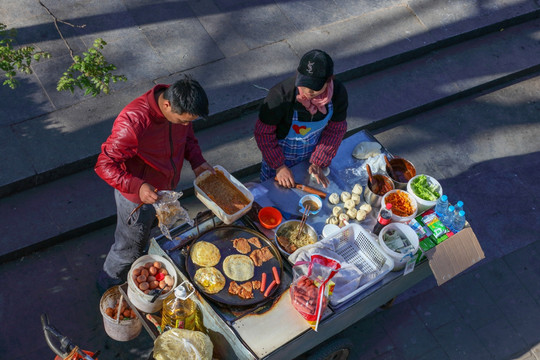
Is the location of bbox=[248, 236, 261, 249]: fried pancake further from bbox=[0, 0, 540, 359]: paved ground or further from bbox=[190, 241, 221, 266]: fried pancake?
bbox=[0, 0, 540, 359]: paved ground

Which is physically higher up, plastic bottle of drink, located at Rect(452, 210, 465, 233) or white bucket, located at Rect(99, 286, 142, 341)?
plastic bottle of drink, located at Rect(452, 210, 465, 233)

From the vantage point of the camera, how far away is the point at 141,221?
4070mm

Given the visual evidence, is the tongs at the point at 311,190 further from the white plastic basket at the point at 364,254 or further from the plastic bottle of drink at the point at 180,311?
the plastic bottle of drink at the point at 180,311

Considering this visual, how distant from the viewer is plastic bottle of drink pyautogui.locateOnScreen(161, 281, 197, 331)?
3.40 meters

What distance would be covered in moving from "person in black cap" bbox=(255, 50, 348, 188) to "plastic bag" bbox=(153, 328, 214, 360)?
1368 millimetres

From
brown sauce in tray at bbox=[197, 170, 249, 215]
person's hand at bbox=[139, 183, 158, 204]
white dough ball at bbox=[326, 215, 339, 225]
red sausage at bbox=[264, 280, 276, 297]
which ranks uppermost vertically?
person's hand at bbox=[139, 183, 158, 204]

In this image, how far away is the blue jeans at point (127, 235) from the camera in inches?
157

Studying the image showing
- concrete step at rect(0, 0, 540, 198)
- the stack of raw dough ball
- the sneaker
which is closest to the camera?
the stack of raw dough ball

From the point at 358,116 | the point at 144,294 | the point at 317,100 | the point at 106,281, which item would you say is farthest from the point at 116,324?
the point at 358,116

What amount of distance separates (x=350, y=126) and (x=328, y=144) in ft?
6.35

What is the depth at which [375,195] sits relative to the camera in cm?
402

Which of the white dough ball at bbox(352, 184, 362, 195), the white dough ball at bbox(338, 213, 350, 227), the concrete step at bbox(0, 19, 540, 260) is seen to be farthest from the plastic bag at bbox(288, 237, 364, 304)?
the concrete step at bbox(0, 19, 540, 260)

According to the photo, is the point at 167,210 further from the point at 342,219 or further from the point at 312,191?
the point at 342,219

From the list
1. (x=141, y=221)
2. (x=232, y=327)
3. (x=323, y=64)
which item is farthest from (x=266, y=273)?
(x=323, y=64)
